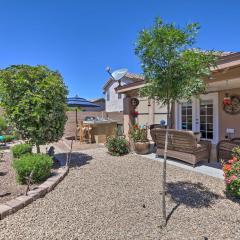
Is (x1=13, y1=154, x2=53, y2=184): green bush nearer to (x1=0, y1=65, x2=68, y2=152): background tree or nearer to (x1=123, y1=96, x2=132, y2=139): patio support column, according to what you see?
(x1=0, y1=65, x2=68, y2=152): background tree

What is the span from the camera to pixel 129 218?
309 centimetres

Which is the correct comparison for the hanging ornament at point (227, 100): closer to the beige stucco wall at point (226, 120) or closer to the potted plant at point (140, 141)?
the beige stucco wall at point (226, 120)

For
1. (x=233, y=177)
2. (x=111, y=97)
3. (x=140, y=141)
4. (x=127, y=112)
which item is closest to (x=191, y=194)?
(x=233, y=177)

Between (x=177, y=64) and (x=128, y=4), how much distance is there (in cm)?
726

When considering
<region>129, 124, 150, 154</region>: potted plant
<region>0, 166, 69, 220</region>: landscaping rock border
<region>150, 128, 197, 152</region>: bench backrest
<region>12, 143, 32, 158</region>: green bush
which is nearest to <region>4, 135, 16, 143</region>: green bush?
<region>12, 143, 32, 158</region>: green bush

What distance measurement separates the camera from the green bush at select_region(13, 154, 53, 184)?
4.36 meters

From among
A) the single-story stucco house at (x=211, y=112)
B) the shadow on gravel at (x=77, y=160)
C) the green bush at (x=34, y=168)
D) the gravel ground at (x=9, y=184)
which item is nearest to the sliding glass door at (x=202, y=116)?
the single-story stucco house at (x=211, y=112)

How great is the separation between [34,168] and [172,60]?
3.42 metres

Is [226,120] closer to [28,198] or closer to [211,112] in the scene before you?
[211,112]

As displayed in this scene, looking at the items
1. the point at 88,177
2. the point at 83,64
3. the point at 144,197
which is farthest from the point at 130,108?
the point at 83,64

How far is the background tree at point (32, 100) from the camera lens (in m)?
5.36

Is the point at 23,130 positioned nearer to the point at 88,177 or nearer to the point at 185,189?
the point at 88,177

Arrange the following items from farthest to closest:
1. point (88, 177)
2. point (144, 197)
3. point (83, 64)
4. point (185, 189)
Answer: point (83, 64), point (88, 177), point (185, 189), point (144, 197)

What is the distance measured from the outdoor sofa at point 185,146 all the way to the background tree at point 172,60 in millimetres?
2687
